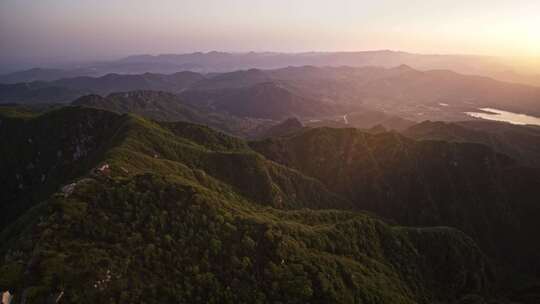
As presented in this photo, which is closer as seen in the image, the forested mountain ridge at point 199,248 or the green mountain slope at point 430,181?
the forested mountain ridge at point 199,248

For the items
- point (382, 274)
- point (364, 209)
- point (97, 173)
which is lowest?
point (364, 209)

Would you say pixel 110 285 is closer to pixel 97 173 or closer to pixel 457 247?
pixel 97 173

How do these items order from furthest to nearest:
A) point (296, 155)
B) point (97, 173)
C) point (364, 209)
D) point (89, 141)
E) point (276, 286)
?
point (296, 155)
point (364, 209)
point (89, 141)
point (97, 173)
point (276, 286)

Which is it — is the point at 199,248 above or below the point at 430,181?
above

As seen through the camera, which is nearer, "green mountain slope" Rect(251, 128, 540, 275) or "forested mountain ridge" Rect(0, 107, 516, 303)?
"forested mountain ridge" Rect(0, 107, 516, 303)

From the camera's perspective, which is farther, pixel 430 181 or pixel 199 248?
pixel 430 181

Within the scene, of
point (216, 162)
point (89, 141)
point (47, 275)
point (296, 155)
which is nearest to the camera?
point (47, 275)

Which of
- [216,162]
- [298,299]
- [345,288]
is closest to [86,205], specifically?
[298,299]

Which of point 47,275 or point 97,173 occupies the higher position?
point 97,173
